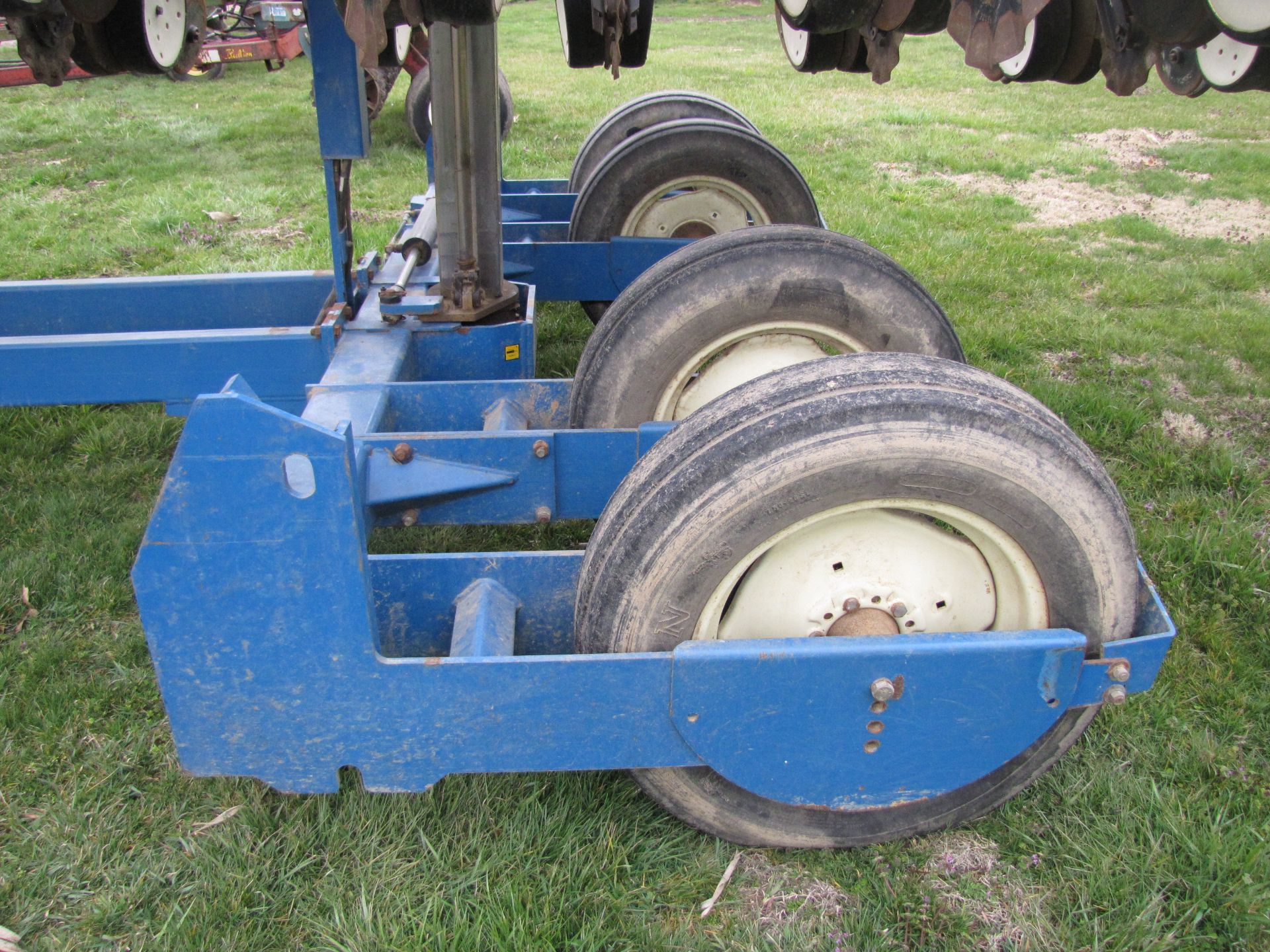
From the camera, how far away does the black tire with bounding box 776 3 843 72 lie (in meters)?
3.45

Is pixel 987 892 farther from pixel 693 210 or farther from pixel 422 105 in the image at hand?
pixel 422 105

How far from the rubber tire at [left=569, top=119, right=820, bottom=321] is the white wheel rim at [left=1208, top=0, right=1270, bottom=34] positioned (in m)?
2.14

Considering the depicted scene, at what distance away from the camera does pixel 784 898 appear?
6.57ft

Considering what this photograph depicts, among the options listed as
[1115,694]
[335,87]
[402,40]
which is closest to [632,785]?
[1115,694]

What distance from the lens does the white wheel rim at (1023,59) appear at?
3.20 metres

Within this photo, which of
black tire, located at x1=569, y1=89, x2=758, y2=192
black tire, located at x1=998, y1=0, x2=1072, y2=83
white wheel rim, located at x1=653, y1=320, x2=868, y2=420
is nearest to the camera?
white wheel rim, located at x1=653, y1=320, x2=868, y2=420

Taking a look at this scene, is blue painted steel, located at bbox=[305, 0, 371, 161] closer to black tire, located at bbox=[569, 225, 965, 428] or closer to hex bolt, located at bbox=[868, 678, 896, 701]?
black tire, located at bbox=[569, 225, 965, 428]

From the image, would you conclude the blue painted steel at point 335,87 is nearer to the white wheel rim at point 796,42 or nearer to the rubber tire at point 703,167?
the rubber tire at point 703,167

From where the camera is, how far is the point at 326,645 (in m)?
1.78

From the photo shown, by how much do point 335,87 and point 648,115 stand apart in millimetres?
2284

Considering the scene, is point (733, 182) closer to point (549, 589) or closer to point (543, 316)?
point (543, 316)

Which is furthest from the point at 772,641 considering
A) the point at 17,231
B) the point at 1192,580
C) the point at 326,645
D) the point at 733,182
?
the point at 17,231

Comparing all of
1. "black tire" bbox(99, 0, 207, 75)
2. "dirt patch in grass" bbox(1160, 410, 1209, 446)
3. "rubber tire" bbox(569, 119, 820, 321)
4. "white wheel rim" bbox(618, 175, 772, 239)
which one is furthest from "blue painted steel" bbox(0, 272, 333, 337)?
"dirt patch in grass" bbox(1160, 410, 1209, 446)

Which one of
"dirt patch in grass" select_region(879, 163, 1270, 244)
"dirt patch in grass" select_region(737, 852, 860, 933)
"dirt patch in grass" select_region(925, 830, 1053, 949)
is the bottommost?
"dirt patch in grass" select_region(737, 852, 860, 933)
